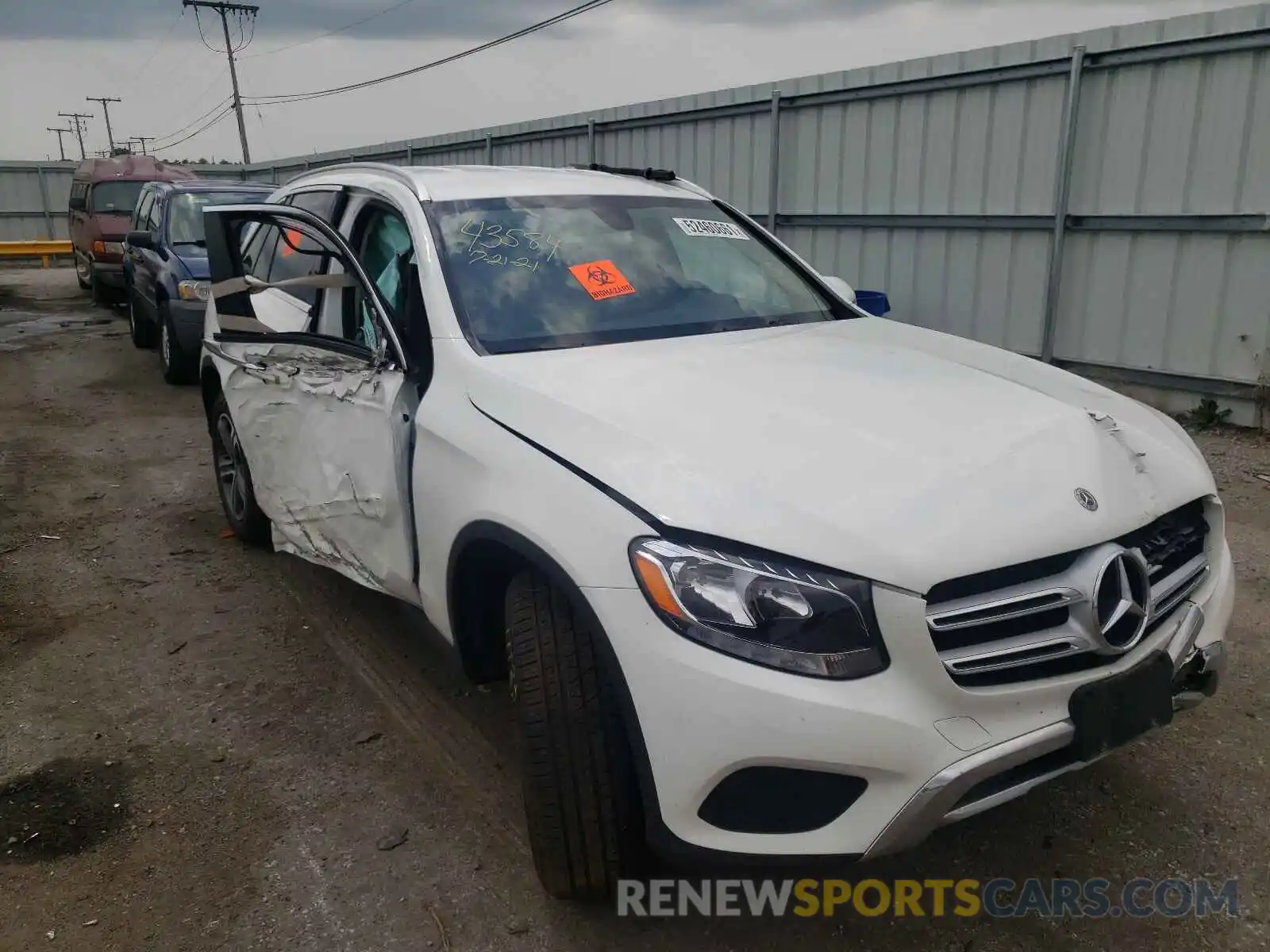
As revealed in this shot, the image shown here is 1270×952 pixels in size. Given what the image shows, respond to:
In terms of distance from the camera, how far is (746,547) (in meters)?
1.93

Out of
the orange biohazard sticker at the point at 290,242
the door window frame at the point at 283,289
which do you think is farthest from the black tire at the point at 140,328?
the orange biohazard sticker at the point at 290,242

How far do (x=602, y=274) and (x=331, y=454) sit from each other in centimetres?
112

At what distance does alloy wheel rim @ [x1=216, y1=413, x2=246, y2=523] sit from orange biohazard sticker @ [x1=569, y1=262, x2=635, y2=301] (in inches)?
85.1

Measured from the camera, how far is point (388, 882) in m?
2.51

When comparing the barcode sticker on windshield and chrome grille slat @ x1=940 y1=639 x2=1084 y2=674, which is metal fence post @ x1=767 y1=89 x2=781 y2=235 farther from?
chrome grille slat @ x1=940 y1=639 x2=1084 y2=674

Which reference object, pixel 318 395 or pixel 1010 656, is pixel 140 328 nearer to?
pixel 318 395

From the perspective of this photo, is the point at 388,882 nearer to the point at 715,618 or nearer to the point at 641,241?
the point at 715,618

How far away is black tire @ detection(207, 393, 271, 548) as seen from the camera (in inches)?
185

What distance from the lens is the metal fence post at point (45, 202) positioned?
26.9 metres

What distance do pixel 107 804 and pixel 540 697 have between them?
5.23 feet

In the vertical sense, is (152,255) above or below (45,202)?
below

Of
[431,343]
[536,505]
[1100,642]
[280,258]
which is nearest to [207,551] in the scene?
[280,258]

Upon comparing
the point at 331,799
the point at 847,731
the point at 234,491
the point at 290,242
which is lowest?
the point at 331,799

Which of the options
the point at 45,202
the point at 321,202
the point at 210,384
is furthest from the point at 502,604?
the point at 45,202
